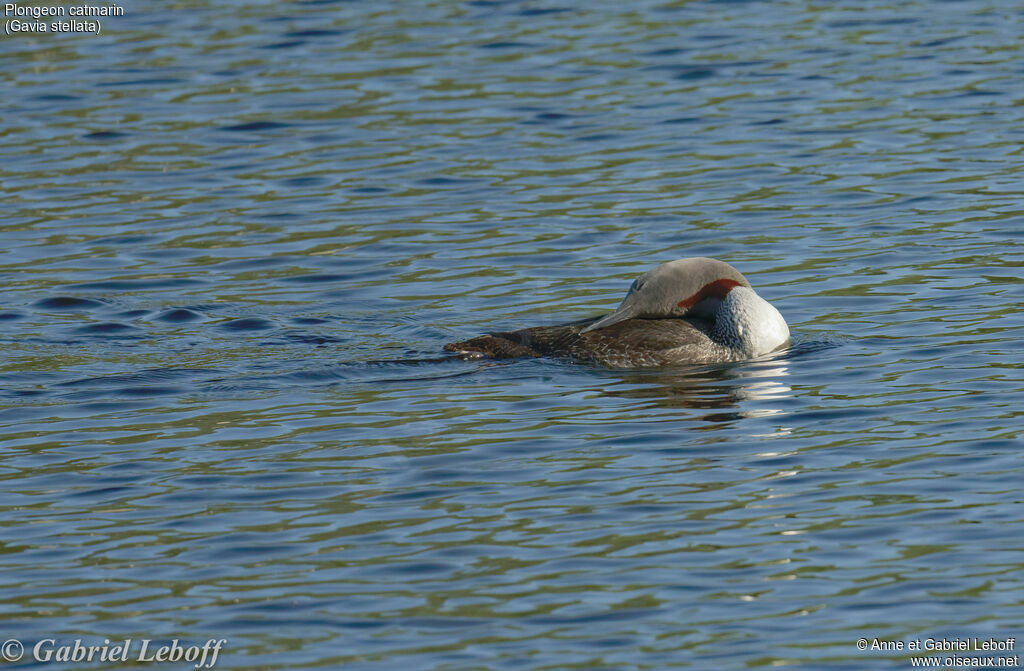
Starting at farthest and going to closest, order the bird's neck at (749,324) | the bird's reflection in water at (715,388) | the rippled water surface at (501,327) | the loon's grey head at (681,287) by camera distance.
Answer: the loon's grey head at (681,287) → the bird's neck at (749,324) → the bird's reflection in water at (715,388) → the rippled water surface at (501,327)

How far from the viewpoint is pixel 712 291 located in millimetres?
11000

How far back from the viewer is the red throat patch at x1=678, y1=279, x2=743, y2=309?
10.9 m

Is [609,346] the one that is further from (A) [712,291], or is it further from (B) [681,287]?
(A) [712,291]

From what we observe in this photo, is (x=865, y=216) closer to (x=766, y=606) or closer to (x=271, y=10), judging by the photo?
(x=766, y=606)

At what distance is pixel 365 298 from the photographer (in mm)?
12352

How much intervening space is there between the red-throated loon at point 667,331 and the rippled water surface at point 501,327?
0.57 ft

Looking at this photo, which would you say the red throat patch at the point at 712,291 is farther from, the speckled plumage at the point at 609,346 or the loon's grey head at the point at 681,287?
the speckled plumage at the point at 609,346

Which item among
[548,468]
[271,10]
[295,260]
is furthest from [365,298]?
[271,10]

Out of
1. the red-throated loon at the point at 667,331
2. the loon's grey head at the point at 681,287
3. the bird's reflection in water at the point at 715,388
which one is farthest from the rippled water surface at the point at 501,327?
the loon's grey head at the point at 681,287

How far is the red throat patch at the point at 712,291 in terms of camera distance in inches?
431

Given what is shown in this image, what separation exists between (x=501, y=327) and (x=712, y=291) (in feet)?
4.74

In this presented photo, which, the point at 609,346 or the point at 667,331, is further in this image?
the point at 667,331

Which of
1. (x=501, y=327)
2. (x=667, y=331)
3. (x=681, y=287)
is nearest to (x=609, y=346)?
(x=667, y=331)

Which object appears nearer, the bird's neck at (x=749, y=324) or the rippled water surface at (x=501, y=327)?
the rippled water surface at (x=501, y=327)
